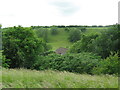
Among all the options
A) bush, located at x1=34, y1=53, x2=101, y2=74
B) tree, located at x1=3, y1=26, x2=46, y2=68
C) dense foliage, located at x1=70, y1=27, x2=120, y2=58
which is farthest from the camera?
dense foliage, located at x1=70, y1=27, x2=120, y2=58

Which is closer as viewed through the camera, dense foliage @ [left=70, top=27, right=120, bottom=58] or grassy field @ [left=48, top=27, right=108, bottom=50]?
dense foliage @ [left=70, top=27, right=120, bottom=58]

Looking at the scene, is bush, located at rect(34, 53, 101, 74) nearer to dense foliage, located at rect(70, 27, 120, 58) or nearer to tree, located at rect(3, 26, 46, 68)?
tree, located at rect(3, 26, 46, 68)

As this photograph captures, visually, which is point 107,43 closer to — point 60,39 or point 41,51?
point 41,51

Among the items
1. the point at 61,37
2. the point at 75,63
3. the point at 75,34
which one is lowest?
the point at 61,37

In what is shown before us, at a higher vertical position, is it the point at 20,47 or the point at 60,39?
the point at 20,47

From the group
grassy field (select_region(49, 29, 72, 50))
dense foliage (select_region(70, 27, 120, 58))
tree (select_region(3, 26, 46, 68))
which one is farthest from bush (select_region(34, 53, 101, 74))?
grassy field (select_region(49, 29, 72, 50))

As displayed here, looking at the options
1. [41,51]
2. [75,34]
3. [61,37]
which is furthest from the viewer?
[61,37]

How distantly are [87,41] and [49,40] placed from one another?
7468 cm

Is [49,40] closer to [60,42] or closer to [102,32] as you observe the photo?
[60,42]

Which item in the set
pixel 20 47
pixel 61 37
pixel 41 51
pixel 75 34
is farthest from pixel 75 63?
pixel 61 37

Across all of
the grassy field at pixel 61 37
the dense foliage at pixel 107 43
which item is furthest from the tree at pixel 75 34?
the dense foliage at pixel 107 43

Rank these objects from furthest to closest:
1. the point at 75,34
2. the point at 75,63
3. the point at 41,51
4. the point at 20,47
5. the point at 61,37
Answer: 1. the point at 61,37
2. the point at 75,34
3. the point at 41,51
4. the point at 20,47
5. the point at 75,63

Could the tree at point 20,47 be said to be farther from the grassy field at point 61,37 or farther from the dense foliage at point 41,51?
the grassy field at point 61,37

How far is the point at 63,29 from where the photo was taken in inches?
5079
